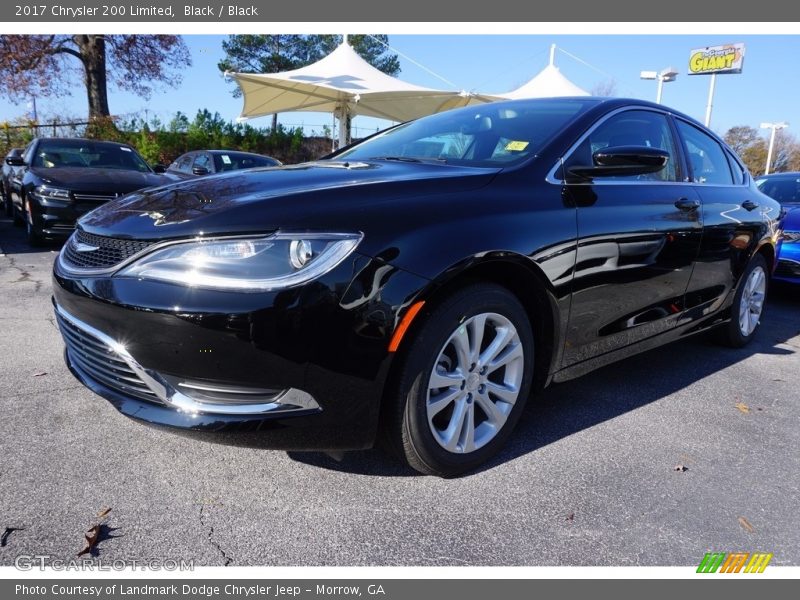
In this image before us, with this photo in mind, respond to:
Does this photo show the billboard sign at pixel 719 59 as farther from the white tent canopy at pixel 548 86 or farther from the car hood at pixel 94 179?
the car hood at pixel 94 179

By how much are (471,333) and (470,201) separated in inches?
19.6

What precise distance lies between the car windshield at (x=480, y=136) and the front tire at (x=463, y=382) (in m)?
0.72

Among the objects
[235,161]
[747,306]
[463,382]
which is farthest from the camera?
[235,161]

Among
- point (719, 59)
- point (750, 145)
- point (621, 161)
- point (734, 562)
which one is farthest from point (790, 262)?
point (750, 145)

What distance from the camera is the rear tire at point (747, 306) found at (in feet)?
13.4

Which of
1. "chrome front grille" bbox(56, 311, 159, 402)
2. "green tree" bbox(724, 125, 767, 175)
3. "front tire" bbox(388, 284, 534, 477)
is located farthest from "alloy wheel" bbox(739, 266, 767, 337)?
"green tree" bbox(724, 125, 767, 175)

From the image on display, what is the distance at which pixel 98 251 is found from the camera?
2102 mm

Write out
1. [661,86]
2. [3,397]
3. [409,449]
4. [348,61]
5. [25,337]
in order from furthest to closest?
[661,86]
[348,61]
[25,337]
[3,397]
[409,449]

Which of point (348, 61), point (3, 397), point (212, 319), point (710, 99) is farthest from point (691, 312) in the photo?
point (710, 99)

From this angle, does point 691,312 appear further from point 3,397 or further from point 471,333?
point 3,397

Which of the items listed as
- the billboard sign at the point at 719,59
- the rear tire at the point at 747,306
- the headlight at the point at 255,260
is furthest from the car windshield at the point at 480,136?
the billboard sign at the point at 719,59

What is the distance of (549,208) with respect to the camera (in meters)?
2.38

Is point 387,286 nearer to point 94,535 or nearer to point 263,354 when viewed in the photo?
point 263,354

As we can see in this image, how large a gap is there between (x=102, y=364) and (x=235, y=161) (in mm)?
8773
